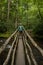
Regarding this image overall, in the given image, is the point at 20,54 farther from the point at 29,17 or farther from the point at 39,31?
the point at 29,17

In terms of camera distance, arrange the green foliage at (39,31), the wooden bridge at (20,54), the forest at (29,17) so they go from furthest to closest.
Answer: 1. the forest at (29,17)
2. the green foliage at (39,31)
3. the wooden bridge at (20,54)

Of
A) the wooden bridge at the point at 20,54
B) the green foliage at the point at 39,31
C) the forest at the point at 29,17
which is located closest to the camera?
the wooden bridge at the point at 20,54

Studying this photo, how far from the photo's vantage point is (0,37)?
31.7 m

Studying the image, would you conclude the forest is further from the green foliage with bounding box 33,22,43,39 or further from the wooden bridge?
the wooden bridge

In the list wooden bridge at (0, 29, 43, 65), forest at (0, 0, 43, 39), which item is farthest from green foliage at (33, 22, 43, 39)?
wooden bridge at (0, 29, 43, 65)

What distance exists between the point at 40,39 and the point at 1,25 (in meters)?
9.57

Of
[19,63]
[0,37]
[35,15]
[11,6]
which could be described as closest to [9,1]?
[11,6]

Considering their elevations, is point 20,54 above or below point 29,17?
above

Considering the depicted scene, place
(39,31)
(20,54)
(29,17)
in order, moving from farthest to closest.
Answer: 1. (29,17)
2. (39,31)
3. (20,54)

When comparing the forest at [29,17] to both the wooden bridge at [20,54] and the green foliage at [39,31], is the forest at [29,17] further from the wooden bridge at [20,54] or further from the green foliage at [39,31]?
the wooden bridge at [20,54]

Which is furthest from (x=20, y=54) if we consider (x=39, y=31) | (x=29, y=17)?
(x=29, y=17)

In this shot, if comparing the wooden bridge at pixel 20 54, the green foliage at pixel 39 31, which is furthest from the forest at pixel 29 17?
the wooden bridge at pixel 20 54

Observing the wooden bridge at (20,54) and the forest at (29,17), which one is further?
the forest at (29,17)

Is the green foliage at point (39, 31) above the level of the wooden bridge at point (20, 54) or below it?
below
